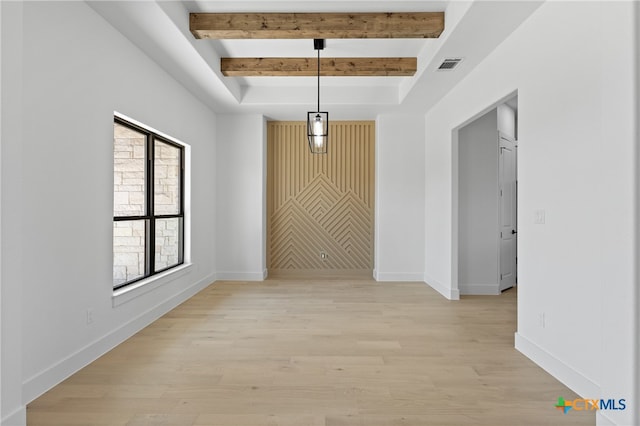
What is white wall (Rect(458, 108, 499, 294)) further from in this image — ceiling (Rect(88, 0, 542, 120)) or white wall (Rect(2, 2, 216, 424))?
white wall (Rect(2, 2, 216, 424))

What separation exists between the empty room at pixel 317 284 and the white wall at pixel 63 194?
16 mm

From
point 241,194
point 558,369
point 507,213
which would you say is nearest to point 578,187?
point 558,369

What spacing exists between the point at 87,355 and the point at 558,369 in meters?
3.57

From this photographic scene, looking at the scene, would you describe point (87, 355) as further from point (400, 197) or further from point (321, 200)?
point (400, 197)

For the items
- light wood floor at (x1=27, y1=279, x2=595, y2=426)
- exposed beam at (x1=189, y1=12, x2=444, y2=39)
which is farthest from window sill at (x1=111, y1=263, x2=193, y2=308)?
exposed beam at (x1=189, y1=12, x2=444, y2=39)

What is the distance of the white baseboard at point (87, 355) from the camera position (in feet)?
7.60

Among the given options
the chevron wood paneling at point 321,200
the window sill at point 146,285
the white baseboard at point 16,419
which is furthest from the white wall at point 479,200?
the white baseboard at point 16,419

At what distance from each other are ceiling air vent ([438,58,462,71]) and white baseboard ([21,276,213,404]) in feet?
13.6

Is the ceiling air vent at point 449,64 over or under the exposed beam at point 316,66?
under

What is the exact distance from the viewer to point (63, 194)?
2592 millimetres

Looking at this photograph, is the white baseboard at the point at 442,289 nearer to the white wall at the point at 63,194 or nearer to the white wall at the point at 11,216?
the white wall at the point at 63,194

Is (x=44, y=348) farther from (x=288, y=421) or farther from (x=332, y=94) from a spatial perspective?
(x=332, y=94)

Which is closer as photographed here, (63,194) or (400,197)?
(63,194)

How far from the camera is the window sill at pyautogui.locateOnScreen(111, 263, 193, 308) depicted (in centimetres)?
330
